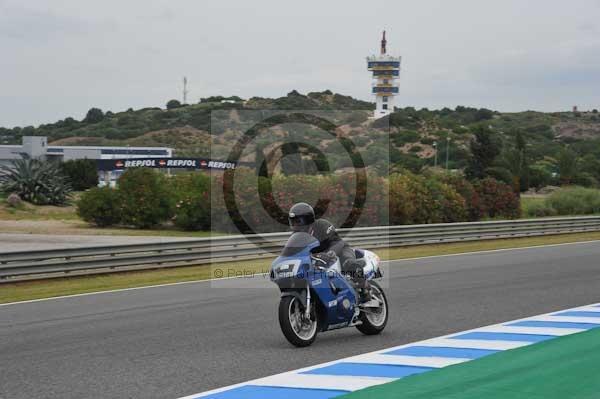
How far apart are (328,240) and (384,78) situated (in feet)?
544

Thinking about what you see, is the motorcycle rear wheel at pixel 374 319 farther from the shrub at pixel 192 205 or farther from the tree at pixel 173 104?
the tree at pixel 173 104

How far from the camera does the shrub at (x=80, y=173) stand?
67.1 meters

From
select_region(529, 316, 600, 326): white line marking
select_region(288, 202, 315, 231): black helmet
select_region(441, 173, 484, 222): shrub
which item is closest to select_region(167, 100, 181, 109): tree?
A: select_region(441, 173, 484, 222): shrub

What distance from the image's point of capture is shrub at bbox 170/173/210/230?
35.9 metres

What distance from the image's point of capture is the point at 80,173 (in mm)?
67562

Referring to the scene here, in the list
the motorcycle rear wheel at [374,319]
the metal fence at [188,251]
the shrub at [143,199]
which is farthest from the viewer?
the shrub at [143,199]

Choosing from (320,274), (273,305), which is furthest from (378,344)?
(273,305)

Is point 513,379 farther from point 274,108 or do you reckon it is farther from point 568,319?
point 274,108

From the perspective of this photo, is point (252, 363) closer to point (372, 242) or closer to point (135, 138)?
point (372, 242)

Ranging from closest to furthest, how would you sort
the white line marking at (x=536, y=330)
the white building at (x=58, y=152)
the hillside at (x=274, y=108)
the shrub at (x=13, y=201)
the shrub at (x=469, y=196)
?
the white line marking at (x=536, y=330)
the shrub at (x=469, y=196)
the shrub at (x=13, y=201)
the white building at (x=58, y=152)
the hillside at (x=274, y=108)

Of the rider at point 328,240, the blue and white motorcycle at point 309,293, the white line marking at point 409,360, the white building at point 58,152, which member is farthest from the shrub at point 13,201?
the white building at point 58,152

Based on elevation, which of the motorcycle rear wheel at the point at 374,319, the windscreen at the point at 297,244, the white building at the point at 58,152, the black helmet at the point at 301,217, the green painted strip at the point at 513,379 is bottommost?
the green painted strip at the point at 513,379

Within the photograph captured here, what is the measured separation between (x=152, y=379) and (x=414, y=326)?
4521mm

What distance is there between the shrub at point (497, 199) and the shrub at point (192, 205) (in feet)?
46.2
